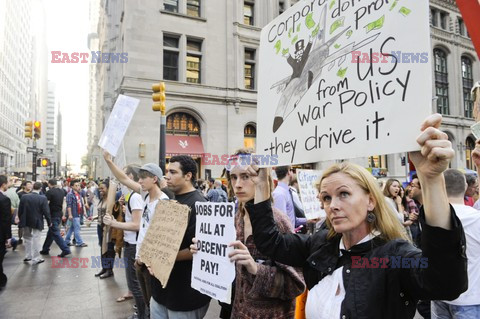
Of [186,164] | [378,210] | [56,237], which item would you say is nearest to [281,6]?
[56,237]

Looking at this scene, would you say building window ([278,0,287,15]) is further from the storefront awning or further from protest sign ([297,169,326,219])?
protest sign ([297,169,326,219])

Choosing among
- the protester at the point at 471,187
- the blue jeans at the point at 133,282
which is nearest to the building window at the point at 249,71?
the protester at the point at 471,187

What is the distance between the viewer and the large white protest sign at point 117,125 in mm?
4762

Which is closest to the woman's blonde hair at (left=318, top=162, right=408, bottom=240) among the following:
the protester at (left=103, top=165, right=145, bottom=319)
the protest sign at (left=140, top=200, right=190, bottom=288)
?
the protest sign at (left=140, top=200, right=190, bottom=288)

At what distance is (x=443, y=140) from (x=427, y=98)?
0.34 metres

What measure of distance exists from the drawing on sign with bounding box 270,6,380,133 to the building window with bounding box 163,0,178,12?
72.8ft


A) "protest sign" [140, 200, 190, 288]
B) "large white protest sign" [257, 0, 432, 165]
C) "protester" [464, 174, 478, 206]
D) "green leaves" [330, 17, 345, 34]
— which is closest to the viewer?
"large white protest sign" [257, 0, 432, 165]

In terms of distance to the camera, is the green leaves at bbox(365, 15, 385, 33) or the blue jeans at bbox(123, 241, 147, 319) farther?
the blue jeans at bbox(123, 241, 147, 319)

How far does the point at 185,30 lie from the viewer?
22.3 m

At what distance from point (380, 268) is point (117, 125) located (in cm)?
412

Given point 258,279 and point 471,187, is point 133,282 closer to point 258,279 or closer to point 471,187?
point 258,279

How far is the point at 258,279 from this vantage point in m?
2.35

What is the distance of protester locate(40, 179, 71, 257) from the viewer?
9680 mm

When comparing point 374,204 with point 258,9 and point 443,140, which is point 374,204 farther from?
point 258,9
